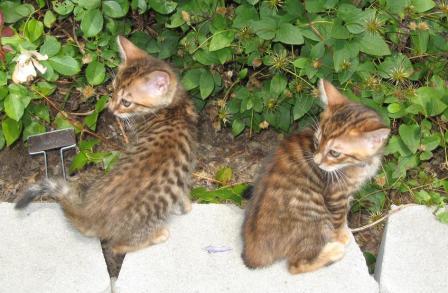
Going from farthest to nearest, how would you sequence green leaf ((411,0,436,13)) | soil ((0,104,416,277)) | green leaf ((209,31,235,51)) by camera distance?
soil ((0,104,416,277))
green leaf ((209,31,235,51))
green leaf ((411,0,436,13))

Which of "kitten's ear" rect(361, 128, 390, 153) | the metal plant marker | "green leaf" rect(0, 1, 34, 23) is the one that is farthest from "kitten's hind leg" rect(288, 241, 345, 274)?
"green leaf" rect(0, 1, 34, 23)

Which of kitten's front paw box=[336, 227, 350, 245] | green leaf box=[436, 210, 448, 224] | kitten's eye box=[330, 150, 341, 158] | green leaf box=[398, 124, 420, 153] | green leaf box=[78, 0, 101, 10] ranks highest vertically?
Result: green leaf box=[78, 0, 101, 10]

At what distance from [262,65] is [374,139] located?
100cm

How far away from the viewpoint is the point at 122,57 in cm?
364

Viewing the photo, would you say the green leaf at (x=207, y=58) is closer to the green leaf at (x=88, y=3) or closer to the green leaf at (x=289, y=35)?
the green leaf at (x=289, y=35)

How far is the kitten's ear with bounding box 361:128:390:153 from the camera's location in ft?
9.33

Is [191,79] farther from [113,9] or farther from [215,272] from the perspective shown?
[215,272]

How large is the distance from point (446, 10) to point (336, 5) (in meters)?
0.56

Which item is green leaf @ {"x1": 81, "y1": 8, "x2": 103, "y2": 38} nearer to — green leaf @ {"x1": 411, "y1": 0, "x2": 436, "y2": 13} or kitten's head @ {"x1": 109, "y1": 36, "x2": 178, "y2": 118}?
kitten's head @ {"x1": 109, "y1": 36, "x2": 178, "y2": 118}

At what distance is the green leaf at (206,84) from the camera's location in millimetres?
3551

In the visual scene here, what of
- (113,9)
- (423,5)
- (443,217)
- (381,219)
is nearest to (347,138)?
(381,219)

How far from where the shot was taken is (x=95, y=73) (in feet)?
11.8

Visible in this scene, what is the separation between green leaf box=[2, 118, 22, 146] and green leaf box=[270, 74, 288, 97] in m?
1.42

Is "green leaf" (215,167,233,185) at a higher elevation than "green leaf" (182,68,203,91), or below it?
below
